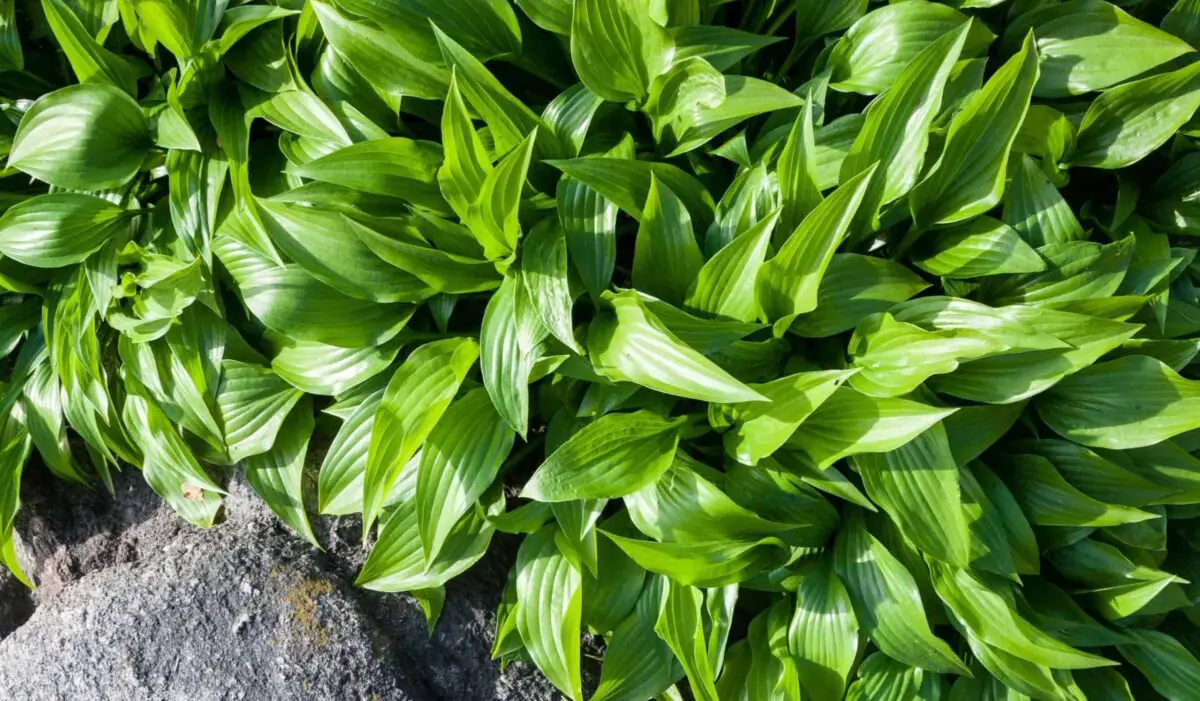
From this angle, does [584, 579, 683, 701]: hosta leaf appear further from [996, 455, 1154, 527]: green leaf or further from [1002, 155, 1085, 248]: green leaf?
[1002, 155, 1085, 248]: green leaf

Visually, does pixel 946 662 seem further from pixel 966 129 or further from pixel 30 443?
pixel 30 443

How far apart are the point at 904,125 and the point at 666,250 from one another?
17.2 inches

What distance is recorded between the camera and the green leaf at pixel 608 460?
141 centimetres

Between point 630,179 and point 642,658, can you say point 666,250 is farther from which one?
point 642,658

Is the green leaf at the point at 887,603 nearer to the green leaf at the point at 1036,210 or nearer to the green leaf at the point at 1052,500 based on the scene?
the green leaf at the point at 1052,500

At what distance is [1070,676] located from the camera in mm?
1516

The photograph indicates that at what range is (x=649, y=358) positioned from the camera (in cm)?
134

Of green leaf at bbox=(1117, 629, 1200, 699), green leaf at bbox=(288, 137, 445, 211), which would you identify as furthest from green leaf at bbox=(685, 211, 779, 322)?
green leaf at bbox=(1117, 629, 1200, 699)

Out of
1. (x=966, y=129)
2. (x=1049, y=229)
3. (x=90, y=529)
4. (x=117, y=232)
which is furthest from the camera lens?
(x=90, y=529)

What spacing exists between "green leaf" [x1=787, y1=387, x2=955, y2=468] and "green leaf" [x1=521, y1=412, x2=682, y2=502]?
8.7 inches

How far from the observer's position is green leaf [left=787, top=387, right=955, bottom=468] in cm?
131

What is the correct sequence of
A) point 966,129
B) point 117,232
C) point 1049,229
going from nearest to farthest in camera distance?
1. point 966,129
2. point 1049,229
3. point 117,232

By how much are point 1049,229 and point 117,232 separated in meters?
1.73

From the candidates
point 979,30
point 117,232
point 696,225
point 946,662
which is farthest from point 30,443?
point 979,30
